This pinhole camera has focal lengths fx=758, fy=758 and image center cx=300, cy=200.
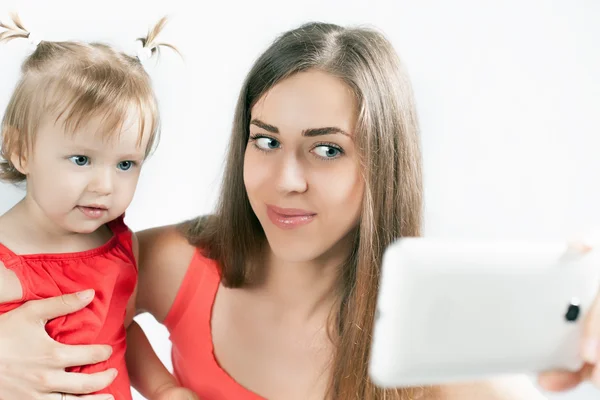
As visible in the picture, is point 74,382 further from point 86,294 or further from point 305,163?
point 305,163

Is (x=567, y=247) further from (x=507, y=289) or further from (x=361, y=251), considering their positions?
(x=361, y=251)

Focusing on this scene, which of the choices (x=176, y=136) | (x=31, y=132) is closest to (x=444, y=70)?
(x=176, y=136)

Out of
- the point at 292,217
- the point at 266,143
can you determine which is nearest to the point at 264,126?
the point at 266,143

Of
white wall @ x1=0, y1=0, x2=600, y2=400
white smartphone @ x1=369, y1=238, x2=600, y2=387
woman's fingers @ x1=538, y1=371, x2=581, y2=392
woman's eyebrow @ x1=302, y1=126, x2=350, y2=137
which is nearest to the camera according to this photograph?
white smartphone @ x1=369, y1=238, x2=600, y2=387

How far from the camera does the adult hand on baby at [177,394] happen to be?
4.06 ft

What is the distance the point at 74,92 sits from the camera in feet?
3.56

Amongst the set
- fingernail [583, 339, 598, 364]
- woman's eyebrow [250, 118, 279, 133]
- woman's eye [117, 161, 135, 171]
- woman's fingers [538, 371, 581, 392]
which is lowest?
woman's fingers [538, 371, 581, 392]

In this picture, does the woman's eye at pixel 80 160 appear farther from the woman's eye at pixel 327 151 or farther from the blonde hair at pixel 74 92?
the woman's eye at pixel 327 151

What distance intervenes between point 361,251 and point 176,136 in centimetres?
64

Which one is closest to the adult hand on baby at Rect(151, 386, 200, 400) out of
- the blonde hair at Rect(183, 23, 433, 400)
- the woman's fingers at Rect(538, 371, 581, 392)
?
the blonde hair at Rect(183, 23, 433, 400)

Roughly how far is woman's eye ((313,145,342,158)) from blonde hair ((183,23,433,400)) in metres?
0.03

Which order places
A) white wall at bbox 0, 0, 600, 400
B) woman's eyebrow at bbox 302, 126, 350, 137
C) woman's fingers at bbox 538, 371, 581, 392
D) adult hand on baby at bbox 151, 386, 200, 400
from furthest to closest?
white wall at bbox 0, 0, 600, 400 < adult hand on baby at bbox 151, 386, 200, 400 < woman's eyebrow at bbox 302, 126, 350, 137 < woman's fingers at bbox 538, 371, 581, 392

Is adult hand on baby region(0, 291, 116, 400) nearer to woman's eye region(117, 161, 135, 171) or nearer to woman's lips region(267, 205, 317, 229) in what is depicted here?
woman's eye region(117, 161, 135, 171)

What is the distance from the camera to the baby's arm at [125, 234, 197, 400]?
129cm
